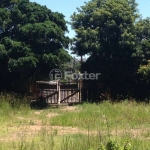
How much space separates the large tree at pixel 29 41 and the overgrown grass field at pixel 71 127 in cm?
273

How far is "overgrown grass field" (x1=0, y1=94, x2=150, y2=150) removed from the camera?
7.66 meters

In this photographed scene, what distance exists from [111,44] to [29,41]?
5344 millimetres

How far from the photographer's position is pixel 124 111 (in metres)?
13.0

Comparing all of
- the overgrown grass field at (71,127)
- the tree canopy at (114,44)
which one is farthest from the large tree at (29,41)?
the overgrown grass field at (71,127)

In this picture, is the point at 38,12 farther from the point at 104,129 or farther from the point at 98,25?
the point at 104,129

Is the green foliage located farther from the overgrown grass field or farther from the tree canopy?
the tree canopy

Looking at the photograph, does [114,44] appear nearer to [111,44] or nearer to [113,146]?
[111,44]

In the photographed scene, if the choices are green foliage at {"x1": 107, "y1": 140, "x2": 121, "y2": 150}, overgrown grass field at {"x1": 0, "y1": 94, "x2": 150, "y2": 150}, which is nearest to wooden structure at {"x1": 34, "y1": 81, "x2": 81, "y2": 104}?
overgrown grass field at {"x1": 0, "y1": 94, "x2": 150, "y2": 150}

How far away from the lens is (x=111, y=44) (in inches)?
763

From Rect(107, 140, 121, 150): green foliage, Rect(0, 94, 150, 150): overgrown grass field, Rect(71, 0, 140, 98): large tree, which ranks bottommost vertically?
Rect(0, 94, 150, 150): overgrown grass field

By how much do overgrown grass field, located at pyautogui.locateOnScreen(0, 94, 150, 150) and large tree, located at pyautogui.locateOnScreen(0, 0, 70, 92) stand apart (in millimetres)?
2733

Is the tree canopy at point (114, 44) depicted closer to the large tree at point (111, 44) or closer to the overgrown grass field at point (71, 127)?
the large tree at point (111, 44)

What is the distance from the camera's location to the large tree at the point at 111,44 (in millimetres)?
19203

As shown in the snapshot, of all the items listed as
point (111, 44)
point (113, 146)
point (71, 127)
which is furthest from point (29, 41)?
point (113, 146)
